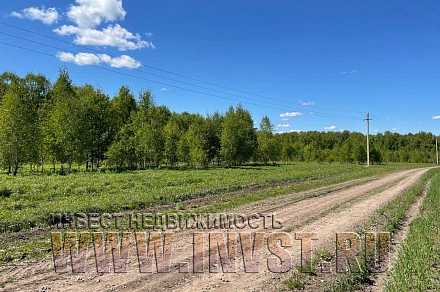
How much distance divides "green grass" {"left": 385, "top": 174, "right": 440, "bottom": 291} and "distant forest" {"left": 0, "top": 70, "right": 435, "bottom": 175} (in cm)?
4263

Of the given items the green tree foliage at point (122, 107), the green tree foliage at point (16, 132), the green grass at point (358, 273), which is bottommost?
the green grass at point (358, 273)

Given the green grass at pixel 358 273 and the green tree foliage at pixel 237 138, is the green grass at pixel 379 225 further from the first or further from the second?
the green tree foliage at pixel 237 138

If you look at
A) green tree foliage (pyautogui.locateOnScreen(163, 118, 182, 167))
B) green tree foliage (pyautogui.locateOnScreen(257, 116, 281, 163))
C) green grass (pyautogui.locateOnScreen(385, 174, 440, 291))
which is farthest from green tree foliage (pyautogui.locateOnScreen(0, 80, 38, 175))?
green tree foliage (pyautogui.locateOnScreen(257, 116, 281, 163))

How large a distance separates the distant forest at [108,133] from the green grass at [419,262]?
140 feet

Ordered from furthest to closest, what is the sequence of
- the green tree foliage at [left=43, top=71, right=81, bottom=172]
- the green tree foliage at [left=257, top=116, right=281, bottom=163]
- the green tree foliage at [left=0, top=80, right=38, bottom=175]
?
the green tree foliage at [left=257, top=116, right=281, bottom=163], the green tree foliage at [left=43, top=71, right=81, bottom=172], the green tree foliage at [left=0, top=80, right=38, bottom=175]

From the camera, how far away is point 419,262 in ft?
Result: 27.8

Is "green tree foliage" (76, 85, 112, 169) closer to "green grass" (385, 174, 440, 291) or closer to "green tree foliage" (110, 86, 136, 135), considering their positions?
"green tree foliage" (110, 86, 136, 135)

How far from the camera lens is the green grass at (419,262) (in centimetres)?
716

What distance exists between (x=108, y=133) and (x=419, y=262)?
2332 inches

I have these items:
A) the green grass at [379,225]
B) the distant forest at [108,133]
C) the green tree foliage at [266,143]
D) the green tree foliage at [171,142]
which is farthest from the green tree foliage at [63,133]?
the green tree foliage at [266,143]

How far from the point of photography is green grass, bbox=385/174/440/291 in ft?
23.5

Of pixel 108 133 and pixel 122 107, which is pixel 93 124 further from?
pixel 122 107

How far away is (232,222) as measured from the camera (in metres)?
13.8

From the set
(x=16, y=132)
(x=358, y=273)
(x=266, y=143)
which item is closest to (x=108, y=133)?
(x=16, y=132)
